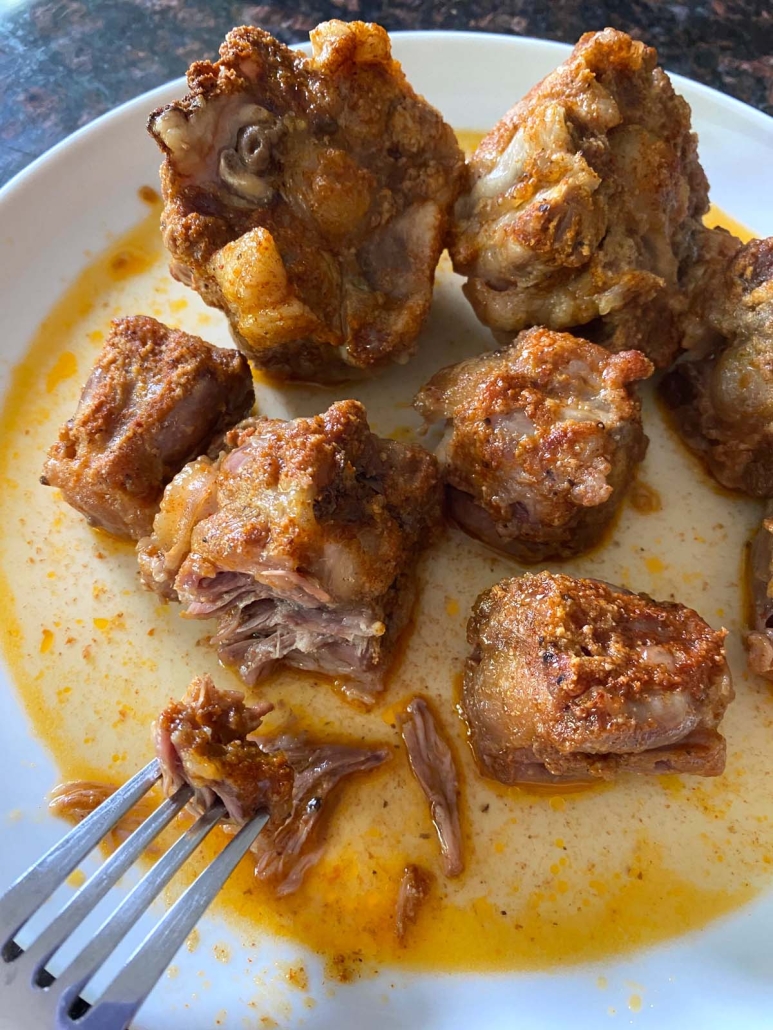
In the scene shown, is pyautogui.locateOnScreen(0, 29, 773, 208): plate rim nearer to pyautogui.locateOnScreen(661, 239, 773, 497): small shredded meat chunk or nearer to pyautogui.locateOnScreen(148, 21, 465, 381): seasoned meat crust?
pyautogui.locateOnScreen(148, 21, 465, 381): seasoned meat crust

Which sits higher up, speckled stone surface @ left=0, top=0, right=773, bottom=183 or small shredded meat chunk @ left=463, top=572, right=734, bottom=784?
speckled stone surface @ left=0, top=0, right=773, bottom=183

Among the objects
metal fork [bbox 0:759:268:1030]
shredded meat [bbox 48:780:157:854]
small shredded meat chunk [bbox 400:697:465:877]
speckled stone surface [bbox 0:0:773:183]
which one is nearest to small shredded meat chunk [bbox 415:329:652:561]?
small shredded meat chunk [bbox 400:697:465:877]

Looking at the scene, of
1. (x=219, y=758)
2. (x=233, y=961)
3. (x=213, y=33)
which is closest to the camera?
(x=219, y=758)

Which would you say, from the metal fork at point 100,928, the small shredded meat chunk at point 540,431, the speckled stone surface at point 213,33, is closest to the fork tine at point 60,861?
the metal fork at point 100,928

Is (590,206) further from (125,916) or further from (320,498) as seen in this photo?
(125,916)

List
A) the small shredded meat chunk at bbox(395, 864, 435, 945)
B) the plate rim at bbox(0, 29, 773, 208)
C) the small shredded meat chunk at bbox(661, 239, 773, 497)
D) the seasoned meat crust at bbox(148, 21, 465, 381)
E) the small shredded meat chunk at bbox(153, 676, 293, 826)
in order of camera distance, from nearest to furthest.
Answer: the small shredded meat chunk at bbox(153, 676, 293, 826)
the small shredded meat chunk at bbox(395, 864, 435, 945)
the seasoned meat crust at bbox(148, 21, 465, 381)
the small shredded meat chunk at bbox(661, 239, 773, 497)
the plate rim at bbox(0, 29, 773, 208)

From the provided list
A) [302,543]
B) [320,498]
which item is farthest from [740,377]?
[302,543]

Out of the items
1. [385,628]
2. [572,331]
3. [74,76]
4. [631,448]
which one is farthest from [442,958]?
[74,76]

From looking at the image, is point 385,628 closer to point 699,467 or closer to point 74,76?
point 699,467
